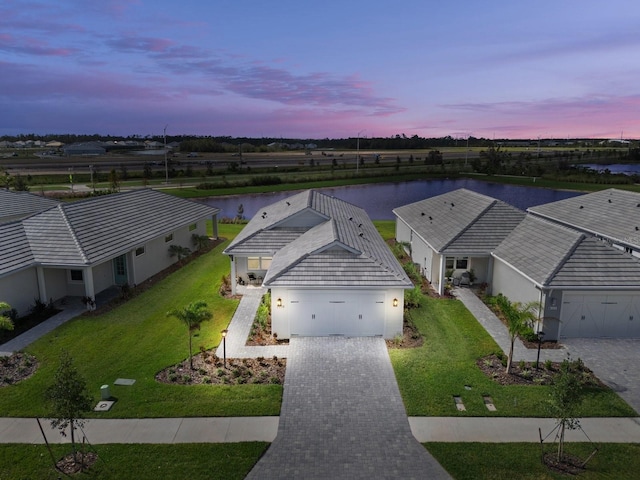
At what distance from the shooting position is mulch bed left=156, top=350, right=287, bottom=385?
47.1 feet

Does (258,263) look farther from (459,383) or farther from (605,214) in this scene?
(605,214)

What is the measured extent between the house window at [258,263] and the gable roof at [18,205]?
53.6ft

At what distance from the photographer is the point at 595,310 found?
Answer: 17297mm

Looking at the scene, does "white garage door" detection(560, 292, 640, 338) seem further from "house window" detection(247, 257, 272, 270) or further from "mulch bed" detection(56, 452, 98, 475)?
"mulch bed" detection(56, 452, 98, 475)

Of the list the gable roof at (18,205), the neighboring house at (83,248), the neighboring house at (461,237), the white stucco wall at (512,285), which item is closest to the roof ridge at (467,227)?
the neighboring house at (461,237)

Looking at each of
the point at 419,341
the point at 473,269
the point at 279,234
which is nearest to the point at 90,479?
the point at 419,341

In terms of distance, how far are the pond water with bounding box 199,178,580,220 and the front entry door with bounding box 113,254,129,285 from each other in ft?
92.9

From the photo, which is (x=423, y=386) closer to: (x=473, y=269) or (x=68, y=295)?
(x=473, y=269)

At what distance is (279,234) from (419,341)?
9.89 metres

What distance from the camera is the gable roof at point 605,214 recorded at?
78.0ft

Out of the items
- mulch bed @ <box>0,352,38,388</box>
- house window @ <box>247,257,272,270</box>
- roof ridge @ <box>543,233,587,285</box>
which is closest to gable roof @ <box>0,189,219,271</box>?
mulch bed @ <box>0,352,38,388</box>

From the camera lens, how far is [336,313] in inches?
688

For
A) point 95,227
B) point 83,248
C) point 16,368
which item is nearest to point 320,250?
point 83,248

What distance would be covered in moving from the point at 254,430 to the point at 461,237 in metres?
15.5
